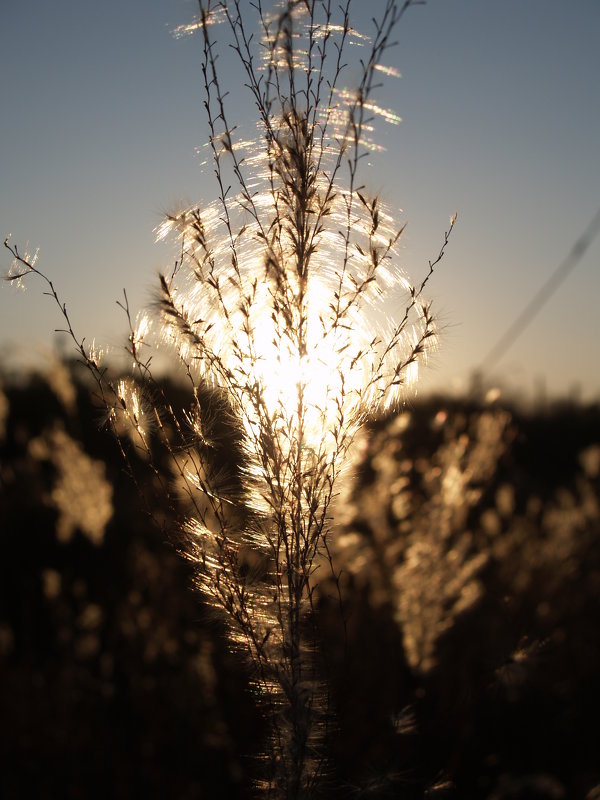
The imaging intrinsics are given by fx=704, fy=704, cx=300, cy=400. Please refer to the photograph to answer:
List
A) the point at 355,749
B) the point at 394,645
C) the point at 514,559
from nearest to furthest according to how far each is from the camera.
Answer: the point at 355,749
the point at 394,645
the point at 514,559

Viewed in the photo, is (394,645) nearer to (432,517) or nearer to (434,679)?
(434,679)

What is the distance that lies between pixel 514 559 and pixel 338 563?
190 centimetres

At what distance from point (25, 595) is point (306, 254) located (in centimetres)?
602

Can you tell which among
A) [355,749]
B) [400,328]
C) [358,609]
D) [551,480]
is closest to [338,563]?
[358,609]

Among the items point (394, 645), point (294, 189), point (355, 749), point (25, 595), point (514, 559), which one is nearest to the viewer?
point (294, 189)

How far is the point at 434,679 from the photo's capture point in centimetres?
423

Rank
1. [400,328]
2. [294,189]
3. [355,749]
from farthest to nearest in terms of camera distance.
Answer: [355,749]
[400,328]
[294,189]

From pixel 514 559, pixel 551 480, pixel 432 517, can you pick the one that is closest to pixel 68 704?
pixel 432 517

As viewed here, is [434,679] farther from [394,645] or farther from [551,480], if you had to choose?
[551,480]

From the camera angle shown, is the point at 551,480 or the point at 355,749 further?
the point at 551,480

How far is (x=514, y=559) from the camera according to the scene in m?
5.99

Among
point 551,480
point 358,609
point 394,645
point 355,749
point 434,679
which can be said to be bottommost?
point 355,749

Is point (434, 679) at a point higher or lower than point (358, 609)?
lower

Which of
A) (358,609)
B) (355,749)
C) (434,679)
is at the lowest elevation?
(355,749)
